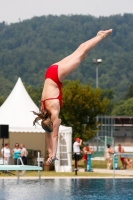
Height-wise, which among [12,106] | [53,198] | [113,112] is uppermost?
[113,112]

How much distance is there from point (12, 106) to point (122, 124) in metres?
70.6

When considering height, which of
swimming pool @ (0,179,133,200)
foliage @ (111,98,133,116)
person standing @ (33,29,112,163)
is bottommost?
swimming pool @ (0,179,133,200)

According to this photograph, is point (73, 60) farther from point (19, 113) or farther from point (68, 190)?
point (19, 113)

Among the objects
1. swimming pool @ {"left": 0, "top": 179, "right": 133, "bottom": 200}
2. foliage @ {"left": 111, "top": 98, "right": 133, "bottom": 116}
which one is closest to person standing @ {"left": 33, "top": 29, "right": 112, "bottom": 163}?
swimming pool @ {"left": 0, "top": 179, "right": 133, "bottom": 200}

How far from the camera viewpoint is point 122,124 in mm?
102062

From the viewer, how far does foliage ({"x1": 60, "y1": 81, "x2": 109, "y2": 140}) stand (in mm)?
37656

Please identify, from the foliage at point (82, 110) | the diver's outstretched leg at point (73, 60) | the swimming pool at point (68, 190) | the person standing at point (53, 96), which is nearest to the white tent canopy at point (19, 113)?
the foliage at point (82, 110)

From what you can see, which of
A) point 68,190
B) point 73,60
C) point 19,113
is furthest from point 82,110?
point 73,60

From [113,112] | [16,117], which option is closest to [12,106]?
[16,117]

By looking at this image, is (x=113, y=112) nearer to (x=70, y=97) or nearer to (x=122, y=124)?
(x=122, y=124)

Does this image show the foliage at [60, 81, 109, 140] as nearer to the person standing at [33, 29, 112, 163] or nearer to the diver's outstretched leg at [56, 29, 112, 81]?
the diver's outstretched leg at [56, 29, 112, 81]

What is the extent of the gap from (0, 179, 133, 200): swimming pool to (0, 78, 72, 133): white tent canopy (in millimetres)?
7838

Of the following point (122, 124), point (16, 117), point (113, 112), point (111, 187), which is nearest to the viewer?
point (111, 187)

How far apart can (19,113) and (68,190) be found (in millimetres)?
13422
